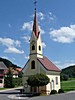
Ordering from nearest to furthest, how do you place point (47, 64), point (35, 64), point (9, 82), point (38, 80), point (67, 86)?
1. point (38, 80)
2. point (35, 64)
3. point (47, 64)
4. point (67, 86)
5. point (9, 82)

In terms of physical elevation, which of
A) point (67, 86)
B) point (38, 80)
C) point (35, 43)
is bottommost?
point (67, 86)

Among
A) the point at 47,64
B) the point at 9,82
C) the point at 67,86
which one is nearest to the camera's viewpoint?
the point at 47,64

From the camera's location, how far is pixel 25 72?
178ft

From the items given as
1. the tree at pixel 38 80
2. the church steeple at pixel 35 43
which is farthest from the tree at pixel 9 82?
the tree at pixel 38 80

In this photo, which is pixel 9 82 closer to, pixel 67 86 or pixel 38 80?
pixel 67 86

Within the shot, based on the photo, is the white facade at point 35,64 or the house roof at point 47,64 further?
the white facade at point 35,64

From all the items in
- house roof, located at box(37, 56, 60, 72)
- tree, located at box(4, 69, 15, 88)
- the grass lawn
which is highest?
house roof, located at box(37, 56, 60, 72)

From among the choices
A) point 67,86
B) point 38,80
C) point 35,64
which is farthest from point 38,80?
point 67,86

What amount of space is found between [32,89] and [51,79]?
434 cm

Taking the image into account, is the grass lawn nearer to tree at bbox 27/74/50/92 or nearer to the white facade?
the white facade

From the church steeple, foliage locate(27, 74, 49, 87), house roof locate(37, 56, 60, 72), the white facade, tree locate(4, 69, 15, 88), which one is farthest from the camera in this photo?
tree locate(4, 69, 15, 88)

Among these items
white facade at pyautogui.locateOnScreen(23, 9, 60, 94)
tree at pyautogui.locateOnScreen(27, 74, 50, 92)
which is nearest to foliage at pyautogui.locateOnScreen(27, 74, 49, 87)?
tree at pyautogui.locateOnScreen(27, 74, 50, 92)

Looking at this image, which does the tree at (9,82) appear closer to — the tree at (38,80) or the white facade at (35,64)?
the white facade at (35,64)

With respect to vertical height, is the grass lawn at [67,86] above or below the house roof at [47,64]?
below
